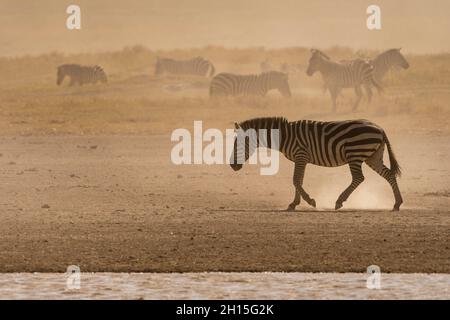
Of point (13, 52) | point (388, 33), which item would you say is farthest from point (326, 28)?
point (13, 52)

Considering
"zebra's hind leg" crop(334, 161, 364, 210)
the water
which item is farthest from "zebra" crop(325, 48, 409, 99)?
the water

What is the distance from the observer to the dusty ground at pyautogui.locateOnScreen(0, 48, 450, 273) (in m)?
14.2

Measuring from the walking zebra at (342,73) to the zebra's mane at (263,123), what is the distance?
55.1 ft

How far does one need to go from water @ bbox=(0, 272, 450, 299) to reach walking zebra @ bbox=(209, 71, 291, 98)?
83.4ft

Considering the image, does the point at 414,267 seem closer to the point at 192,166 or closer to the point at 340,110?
the point at 192,166

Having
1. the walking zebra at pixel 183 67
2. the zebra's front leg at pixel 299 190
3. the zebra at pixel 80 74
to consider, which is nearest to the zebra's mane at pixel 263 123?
the zebra's front leg at pixel 299 190

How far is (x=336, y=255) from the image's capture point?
14.2 metres

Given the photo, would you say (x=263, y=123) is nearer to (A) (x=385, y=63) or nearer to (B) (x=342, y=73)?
(B) (x=342, y=73)

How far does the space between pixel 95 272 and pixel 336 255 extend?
2366 millimetres

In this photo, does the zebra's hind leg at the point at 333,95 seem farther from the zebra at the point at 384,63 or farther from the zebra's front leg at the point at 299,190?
the zebra's front leg at the point at 299,190

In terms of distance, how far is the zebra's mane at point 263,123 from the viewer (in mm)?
18609

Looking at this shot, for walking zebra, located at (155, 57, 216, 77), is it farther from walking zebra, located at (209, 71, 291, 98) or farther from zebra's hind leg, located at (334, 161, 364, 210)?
zebra's hind leg, located at (334, 161, 364, 210)

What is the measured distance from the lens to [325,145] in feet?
62.1
